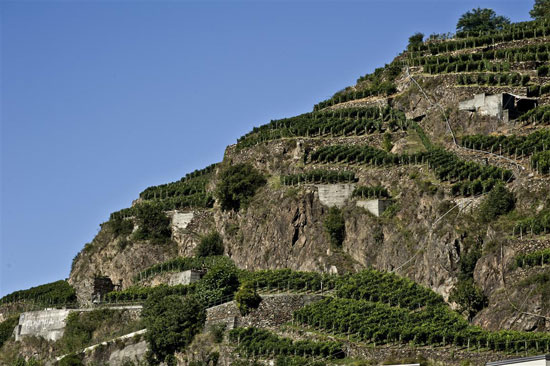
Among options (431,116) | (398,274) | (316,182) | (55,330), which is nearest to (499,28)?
(431,116)

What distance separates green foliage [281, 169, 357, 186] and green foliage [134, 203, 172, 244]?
38.7 ft

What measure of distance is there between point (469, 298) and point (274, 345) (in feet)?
40.3

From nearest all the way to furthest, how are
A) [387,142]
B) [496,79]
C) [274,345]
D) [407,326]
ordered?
[407,326] < [274,345] < [496,79] < [387,142]

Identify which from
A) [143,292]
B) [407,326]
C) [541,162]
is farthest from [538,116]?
[143,292]

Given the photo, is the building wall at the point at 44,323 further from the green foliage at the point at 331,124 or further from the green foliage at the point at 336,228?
the green foliage at the point at 331,124

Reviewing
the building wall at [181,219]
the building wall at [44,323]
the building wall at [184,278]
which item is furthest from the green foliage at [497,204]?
the building wall at [44,323]

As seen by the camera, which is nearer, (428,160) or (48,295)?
(428,160)

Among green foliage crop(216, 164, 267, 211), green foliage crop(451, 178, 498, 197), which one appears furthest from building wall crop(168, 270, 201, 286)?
green foliage crop(451, 178, 498, 197)

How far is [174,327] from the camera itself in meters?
94.5

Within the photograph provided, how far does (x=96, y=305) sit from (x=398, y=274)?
25561mm

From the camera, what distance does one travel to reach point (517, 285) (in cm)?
8294

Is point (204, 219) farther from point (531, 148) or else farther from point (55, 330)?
point (531, 148)

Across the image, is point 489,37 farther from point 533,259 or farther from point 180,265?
point 533,259

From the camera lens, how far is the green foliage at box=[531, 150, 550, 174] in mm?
88938
